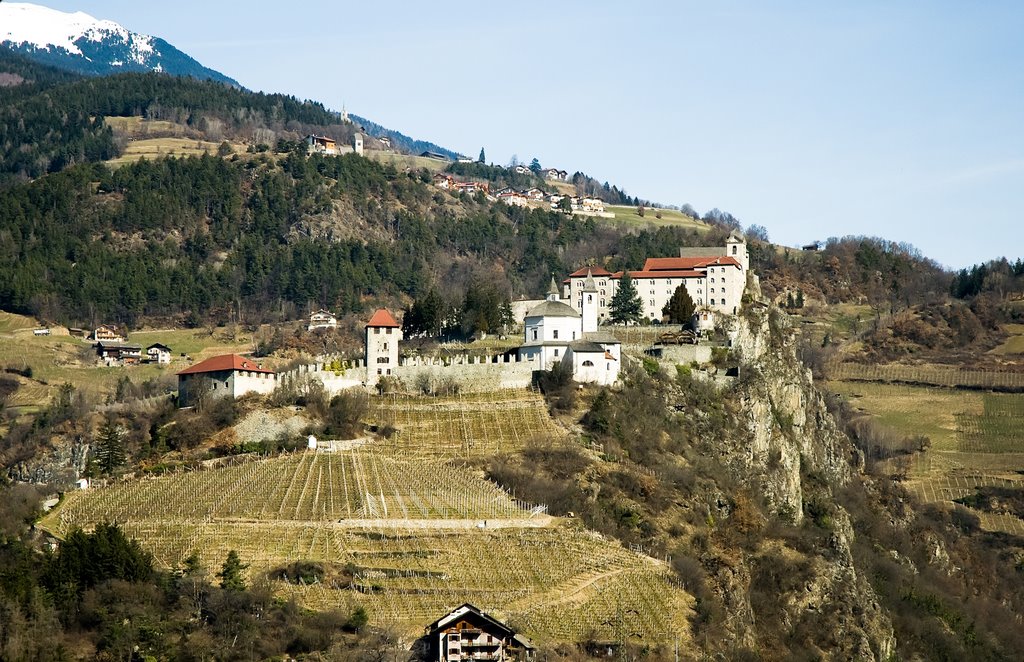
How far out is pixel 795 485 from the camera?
299 feet

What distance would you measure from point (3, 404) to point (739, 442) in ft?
170

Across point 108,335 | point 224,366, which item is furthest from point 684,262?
point 108,335

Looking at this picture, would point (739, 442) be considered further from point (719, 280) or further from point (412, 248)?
point (412, 248)

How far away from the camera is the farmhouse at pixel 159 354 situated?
409 feet

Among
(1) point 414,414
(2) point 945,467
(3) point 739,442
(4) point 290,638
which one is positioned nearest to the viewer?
(4) point 290,638

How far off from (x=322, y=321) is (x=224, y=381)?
170ft

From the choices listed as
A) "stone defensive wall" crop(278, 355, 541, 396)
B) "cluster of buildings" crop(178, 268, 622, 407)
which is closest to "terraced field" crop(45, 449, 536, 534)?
"cluster of buildings" crop(178, 268, 622, 407)

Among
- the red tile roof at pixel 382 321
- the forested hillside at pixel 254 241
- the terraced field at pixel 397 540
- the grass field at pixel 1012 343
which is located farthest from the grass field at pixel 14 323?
the grass field at pixel 1012 343

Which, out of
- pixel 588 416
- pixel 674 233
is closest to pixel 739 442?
pixel 588 416

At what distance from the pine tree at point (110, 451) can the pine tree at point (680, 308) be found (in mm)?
38147

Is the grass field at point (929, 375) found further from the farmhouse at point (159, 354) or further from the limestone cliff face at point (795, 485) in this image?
the farmhouse at point (159, 354)

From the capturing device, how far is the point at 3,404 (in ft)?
350

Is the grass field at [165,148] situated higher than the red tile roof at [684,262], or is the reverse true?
the grass field at [165,148]

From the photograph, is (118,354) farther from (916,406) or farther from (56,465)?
(916,406)
